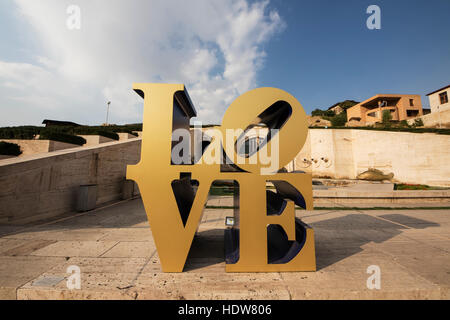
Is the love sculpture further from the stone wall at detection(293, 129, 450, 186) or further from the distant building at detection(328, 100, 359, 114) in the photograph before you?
the distant building at detection(328, 100, 359, 114)

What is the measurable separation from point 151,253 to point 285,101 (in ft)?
14.1

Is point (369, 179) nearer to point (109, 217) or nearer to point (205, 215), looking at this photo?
point (205, 215)

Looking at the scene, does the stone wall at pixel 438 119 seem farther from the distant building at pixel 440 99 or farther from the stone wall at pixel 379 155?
the stone wall at pixel 379 155

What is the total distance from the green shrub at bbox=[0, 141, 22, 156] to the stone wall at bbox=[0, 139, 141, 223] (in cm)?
385

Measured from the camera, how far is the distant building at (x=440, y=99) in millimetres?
33562

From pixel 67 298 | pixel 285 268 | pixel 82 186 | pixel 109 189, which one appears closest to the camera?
pixel 67 298

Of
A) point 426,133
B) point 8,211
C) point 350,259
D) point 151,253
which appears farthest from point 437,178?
point 8,211

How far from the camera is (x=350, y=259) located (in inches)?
146

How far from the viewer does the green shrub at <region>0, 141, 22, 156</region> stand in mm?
9445

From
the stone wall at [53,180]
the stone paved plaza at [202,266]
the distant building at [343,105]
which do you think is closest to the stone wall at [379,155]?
the stone paved plaza at [202,266]

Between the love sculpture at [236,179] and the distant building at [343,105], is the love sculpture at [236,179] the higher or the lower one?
the lower one

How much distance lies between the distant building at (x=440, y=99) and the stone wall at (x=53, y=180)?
53.2 metres

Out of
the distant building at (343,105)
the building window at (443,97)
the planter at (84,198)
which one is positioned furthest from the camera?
the distant building at (343,105)

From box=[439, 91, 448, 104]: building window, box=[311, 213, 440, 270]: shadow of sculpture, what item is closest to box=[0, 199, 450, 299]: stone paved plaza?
box=[311, 213, 440, 270]: shadow of sculpture
